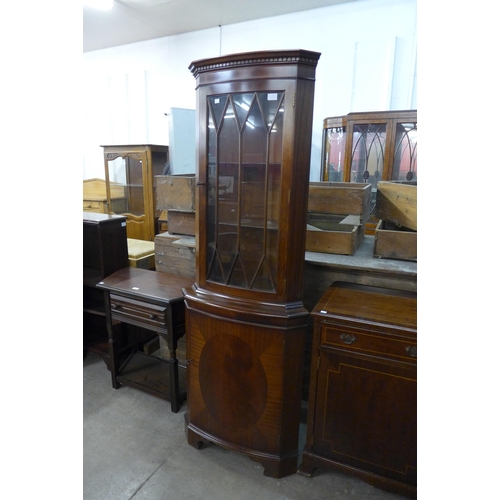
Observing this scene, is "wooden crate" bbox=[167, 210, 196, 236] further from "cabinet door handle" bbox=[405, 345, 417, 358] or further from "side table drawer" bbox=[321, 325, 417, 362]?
"cabinet door handle" bbox=[405, 345, 417, 358]

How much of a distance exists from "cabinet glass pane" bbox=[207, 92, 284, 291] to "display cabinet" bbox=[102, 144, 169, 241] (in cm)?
237

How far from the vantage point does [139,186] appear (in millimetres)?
3916

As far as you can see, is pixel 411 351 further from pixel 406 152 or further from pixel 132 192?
pixel 132 192

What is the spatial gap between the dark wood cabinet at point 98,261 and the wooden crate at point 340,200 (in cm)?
132

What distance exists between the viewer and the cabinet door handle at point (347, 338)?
143cm

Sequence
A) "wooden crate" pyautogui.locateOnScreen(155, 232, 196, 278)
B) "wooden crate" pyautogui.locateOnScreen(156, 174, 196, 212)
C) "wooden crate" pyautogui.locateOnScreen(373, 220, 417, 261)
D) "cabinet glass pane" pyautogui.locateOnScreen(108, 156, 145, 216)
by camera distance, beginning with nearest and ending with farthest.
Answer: "wooden crate" pyautogui.locateOnScreen(373, 220, 417, 261) < "wooden crate" pyautogui.locateOnScreen(156, 174, 196, 212) < "wooden crate" pyautogui.locateOnScreen(155, 232, 196, 278) < "cabinet glass pane" pyautogui.locateOnScreen(108, 156, 145, 216)

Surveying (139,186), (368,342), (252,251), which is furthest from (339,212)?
(139,186)

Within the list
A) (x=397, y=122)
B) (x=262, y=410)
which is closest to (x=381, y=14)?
(x=397, y=122)

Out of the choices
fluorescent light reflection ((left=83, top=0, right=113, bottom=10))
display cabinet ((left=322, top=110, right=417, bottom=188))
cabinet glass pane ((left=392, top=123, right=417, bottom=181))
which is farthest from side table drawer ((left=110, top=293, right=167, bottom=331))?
fluorescent light reflection ((left=83, top=0, right=113, bottom=10))

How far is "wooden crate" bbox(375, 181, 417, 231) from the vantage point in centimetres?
172

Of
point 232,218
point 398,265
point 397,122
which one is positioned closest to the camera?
point 232,218
